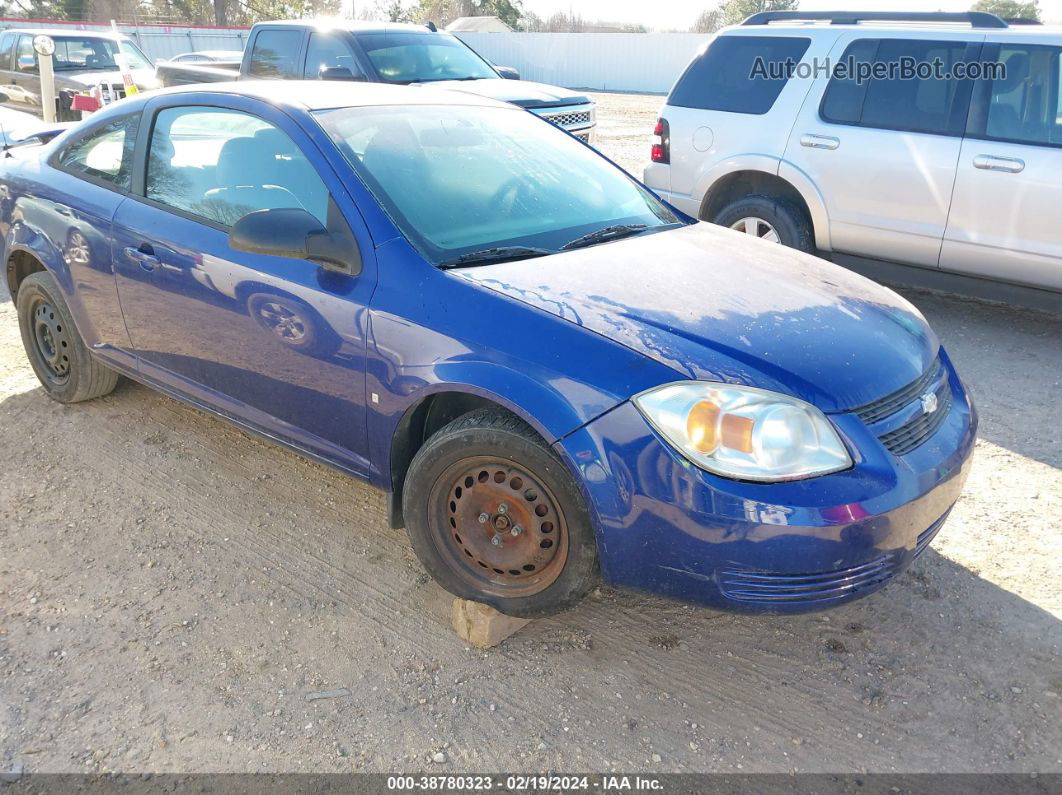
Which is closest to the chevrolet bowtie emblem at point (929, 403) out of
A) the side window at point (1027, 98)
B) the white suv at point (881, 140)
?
the white suv at point (881, 140)

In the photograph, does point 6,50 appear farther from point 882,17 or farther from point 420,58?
point 882,17

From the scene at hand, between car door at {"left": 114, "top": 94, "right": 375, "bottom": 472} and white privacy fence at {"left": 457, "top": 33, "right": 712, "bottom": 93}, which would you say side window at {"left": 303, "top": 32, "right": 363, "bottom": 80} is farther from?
white privacy fence at {"left": 457, "top": 33, "right": 712, "bottom": 93}

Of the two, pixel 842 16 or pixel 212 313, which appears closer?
pixel 212 313

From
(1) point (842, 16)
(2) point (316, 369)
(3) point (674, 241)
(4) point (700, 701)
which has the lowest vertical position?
(4) point (700, 701)

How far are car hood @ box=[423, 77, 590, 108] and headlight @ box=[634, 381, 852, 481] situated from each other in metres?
7.19

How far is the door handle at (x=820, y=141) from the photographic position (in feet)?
19.2

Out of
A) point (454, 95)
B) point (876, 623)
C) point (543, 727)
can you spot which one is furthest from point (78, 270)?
point (876, 623)

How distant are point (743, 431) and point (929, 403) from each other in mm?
801

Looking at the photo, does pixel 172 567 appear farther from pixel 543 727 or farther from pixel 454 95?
pixel 454 95

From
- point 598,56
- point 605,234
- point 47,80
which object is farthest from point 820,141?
point 598,56

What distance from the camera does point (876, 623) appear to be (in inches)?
116

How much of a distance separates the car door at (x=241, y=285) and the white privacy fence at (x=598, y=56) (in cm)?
3067

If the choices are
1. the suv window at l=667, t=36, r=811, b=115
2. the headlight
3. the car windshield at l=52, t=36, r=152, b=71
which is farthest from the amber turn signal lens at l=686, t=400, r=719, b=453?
the car windshield at l=52, t=36, r=152, b=71

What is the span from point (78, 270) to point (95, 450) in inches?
33.2
